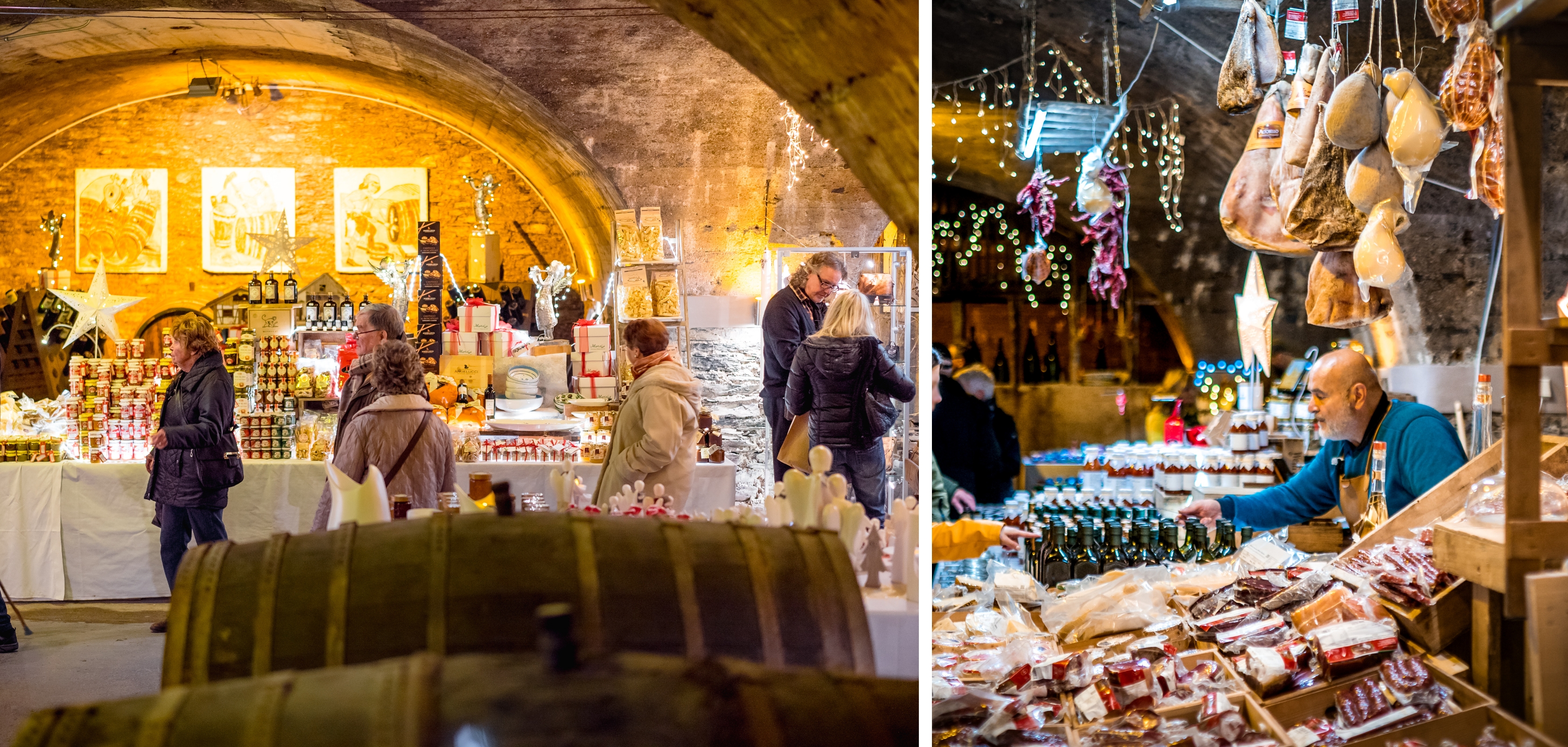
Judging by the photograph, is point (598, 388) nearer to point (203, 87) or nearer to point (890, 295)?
point (890, 295)

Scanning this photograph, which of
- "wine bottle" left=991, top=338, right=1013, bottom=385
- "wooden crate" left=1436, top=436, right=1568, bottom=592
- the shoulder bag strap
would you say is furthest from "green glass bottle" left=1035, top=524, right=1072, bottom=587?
"wine bottle" left=991, top=338, right=1013, bottom=385

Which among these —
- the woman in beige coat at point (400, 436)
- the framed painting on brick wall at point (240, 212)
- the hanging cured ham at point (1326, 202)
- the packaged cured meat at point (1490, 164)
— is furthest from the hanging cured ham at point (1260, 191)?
the framed painting on brick wall at point (240, 212)

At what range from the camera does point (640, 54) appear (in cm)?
262

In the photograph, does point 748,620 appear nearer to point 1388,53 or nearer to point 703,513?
point 703,513

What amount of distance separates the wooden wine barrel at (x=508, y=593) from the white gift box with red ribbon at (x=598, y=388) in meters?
0.66

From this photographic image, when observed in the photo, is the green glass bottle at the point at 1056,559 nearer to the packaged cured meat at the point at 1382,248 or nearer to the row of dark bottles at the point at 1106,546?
the row of dark bottles at the point at 1106,546

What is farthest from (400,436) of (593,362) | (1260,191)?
(1260,191)

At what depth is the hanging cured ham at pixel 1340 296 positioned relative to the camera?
7.61ft

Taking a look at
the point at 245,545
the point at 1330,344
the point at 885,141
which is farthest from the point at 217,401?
the point at 1330,344

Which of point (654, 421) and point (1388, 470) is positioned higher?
point (654, 421)

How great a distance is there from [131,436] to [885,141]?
8.03 feet

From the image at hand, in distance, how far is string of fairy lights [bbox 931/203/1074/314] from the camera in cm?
791

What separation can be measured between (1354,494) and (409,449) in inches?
105

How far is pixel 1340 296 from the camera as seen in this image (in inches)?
92.4
